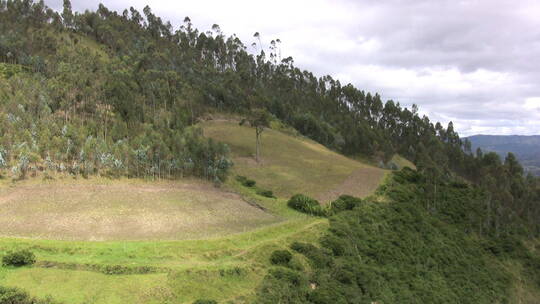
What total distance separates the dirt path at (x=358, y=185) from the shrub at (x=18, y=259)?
130 ft

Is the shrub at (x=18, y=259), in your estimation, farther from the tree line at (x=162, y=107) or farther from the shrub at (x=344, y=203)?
the shrub at (x=344, y=203)

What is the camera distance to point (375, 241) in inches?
1916

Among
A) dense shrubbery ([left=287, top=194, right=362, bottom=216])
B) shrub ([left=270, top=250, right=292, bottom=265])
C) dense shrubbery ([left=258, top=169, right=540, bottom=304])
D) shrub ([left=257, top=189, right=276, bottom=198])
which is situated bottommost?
dense shrubbery ([left=258, top=169, right=540, bottom=304])

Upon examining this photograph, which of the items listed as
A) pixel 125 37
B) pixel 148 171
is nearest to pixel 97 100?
pixel 148 171

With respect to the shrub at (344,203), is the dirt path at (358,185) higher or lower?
higher

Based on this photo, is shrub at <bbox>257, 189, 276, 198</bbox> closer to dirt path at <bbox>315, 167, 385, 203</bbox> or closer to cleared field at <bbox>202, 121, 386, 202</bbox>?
cleared field at <bbox>202, 121, 386, 202</bbox>

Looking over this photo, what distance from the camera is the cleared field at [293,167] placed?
65.9 metres

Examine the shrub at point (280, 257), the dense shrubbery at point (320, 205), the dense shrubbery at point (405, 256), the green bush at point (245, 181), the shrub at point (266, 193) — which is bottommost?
the dense shrubbery at point (405, 256)

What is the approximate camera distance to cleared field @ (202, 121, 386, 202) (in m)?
65.9

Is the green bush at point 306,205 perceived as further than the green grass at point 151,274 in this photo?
Yes

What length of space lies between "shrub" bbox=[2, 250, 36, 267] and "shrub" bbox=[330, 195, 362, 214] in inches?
1418

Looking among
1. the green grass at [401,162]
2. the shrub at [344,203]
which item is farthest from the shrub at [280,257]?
the green grass at [401,162]

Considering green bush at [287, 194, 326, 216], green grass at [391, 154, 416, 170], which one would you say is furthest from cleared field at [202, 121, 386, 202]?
green grass at [391, 154, 416, 170]

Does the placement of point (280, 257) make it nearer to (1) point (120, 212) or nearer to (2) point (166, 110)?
(1) point (120, 212)
